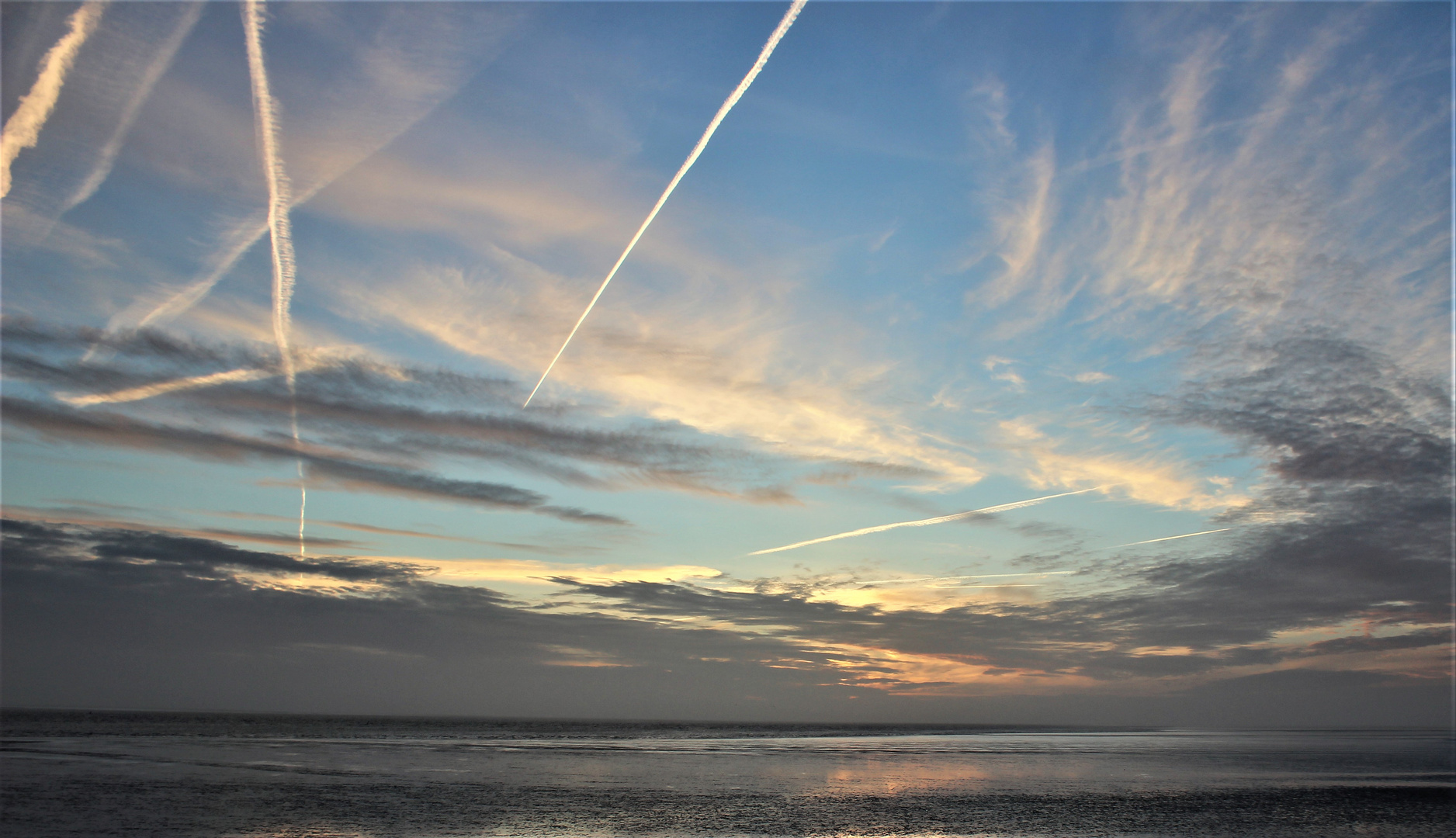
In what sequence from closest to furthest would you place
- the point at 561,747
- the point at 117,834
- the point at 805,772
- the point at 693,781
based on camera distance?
the point at 117,834
the point at 693,781
the point at 805,772
the point at 561,747

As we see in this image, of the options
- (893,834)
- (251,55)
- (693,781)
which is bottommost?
(693,781)

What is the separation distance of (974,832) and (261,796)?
3449cm

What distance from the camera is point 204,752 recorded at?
63.3m

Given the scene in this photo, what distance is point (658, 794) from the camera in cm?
4256

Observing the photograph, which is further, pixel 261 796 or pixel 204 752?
pixel 204 752

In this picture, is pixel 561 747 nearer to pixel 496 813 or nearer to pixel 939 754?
pixel 939 754

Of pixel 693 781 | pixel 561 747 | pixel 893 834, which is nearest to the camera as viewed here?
pixel 893 834

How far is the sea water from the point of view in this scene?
3183 centimetres

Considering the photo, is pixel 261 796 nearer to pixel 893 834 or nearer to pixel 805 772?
pixel 893 834

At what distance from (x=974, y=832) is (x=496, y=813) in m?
21.2

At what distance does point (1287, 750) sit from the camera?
109 m

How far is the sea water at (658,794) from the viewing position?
3183 cm

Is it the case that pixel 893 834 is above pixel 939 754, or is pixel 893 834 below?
above

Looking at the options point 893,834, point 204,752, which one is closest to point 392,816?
point 893,834
